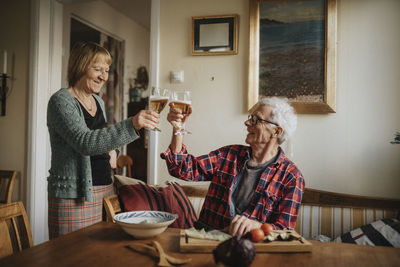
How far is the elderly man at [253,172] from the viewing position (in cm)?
158

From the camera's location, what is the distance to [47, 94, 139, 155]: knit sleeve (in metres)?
1.48

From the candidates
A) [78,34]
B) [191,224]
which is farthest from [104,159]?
[78,34]

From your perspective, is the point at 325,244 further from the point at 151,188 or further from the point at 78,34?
the point at 78,34

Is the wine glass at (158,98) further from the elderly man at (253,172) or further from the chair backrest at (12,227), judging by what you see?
the chair backrest at (12,227)

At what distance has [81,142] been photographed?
1.50 metres

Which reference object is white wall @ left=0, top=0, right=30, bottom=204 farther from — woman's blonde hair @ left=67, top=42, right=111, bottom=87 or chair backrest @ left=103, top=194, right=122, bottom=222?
chair backrest @ left=103, top=194, right=122, bottom=222

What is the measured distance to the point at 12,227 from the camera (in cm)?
128

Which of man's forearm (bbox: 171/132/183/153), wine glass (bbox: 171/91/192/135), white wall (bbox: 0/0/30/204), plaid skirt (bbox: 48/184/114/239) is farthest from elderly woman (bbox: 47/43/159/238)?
white wall (bbox: 0/0/30/204)

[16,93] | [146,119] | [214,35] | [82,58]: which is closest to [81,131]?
[146,119]

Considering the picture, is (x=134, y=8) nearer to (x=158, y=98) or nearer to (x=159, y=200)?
(x=159, y=200)

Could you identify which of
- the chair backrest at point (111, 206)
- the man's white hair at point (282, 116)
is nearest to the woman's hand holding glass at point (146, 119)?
the chair backrest at point (111, 206)

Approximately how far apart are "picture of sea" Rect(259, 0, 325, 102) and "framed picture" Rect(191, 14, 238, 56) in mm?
228

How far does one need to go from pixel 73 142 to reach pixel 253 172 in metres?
0.88

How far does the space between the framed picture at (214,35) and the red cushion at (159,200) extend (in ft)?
3.67
